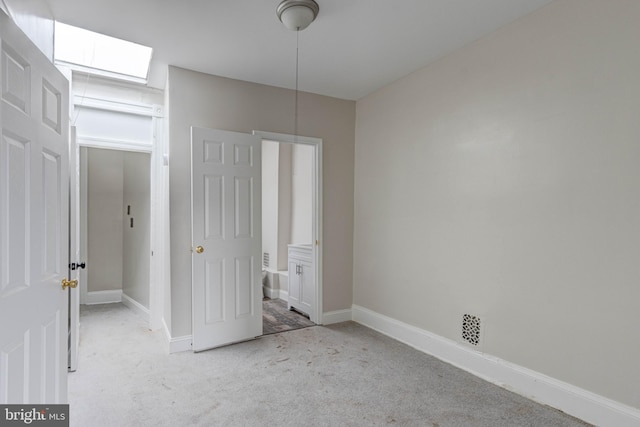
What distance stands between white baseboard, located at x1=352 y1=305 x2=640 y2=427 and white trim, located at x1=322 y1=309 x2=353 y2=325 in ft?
2.09

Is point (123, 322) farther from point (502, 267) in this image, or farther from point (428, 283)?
point (502, 267)

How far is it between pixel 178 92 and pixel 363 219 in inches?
94.0

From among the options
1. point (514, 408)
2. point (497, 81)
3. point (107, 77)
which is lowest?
point (514, 408)

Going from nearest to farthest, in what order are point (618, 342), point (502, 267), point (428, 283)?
point (618, 342) < point (502, 267) < point (428, 283)

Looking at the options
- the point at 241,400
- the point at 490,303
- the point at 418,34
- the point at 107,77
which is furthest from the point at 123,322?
the point at 418,34

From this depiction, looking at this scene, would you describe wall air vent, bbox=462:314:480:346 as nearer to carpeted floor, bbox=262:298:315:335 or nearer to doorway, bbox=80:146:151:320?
carpeted floor, bbox=262:298:315:335

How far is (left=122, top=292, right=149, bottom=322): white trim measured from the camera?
413 cm

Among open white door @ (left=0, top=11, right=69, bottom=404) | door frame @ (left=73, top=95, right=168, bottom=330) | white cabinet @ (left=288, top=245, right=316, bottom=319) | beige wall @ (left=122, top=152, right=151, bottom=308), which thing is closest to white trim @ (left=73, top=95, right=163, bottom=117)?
door frame @ (left=73, top=95, right=168, bottom=330)

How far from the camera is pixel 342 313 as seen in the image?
4.11m

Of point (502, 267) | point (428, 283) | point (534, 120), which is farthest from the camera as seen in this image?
point (428, 283)

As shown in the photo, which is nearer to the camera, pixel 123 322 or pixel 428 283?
pixel 428 283

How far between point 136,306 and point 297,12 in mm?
4056

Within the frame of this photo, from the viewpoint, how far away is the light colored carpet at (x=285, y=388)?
2.14 metres

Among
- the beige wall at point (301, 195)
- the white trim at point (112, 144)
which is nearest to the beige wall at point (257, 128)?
the white trim at point (112, 144)
